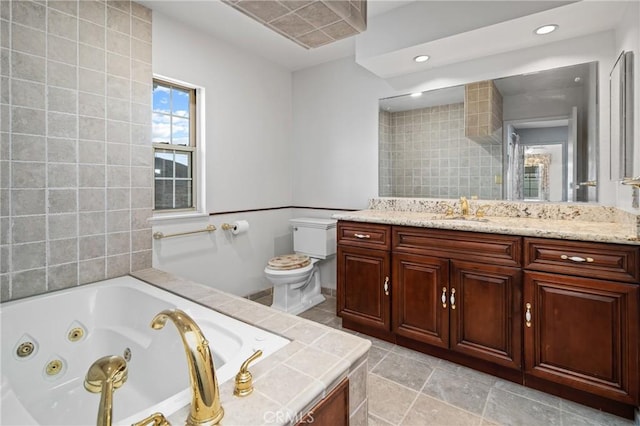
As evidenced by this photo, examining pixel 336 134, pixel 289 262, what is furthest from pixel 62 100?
pixel 336 134

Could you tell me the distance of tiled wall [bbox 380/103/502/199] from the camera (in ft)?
8.28

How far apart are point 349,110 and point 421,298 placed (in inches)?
77.4

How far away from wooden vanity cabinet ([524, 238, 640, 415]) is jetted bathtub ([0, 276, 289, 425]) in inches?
57.0

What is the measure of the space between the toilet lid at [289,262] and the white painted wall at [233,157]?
43cm

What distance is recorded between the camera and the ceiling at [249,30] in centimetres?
232

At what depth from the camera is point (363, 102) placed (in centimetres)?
314

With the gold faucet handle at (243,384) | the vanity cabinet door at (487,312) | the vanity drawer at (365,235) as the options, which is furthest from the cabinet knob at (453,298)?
the gold faucet handle at (243,384)

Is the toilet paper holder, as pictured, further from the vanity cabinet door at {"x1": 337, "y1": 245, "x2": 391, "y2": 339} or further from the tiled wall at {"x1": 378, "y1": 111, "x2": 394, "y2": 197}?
the tiled wall at {"x1": 378, "y1": 111, "x2": 394, "y2": 197}

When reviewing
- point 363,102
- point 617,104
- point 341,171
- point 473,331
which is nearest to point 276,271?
point 341,171

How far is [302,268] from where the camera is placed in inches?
114

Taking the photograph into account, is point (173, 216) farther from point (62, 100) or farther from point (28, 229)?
point (62, 100)

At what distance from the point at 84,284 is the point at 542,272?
2711mm

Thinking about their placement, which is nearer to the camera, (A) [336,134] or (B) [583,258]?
(B) [583,258]

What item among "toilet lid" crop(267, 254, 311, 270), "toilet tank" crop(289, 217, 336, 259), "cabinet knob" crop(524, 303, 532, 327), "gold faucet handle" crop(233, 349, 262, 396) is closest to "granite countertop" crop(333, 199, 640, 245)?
"cabinet knob" crop(524, 303, 532, 327)
